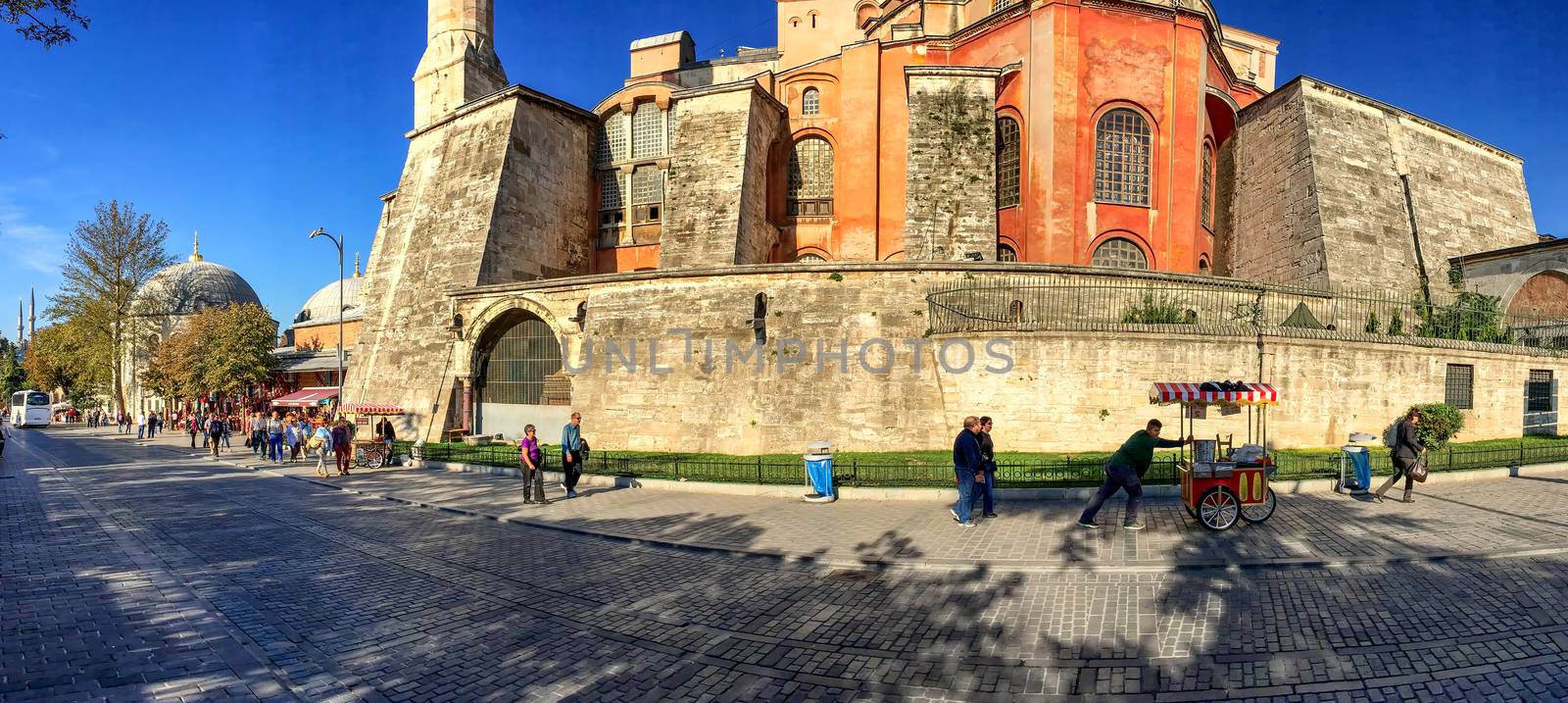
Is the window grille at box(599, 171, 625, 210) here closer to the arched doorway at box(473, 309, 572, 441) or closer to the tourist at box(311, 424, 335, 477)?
the arched doorway at box(473, 309, 572, 441)

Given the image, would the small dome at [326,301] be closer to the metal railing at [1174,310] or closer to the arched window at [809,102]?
the arched window at [809,102]

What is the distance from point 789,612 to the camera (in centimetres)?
616

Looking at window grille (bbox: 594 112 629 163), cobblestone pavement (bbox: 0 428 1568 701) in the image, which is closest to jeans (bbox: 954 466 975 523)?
cobblestone pavement (bbox: 0 428 1568 701)

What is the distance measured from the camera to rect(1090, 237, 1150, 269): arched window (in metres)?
21.4

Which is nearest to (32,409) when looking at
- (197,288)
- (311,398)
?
(197,288)

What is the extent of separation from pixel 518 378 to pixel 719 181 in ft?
30.7

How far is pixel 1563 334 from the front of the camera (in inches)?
709

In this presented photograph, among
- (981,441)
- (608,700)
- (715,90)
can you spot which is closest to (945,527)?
(981,441)

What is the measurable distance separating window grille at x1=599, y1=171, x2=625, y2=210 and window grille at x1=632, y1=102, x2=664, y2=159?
119cm

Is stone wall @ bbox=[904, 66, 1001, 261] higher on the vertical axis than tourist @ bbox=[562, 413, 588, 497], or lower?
higher

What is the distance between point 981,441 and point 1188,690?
16.6 feet

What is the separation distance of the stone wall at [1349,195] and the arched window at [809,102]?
16.4 meters

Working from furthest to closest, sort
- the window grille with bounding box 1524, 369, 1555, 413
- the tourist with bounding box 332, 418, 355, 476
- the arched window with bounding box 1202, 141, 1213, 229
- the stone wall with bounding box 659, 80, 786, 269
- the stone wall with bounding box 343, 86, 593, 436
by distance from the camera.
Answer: the arched window with bounding box 1202, 141, 1213, 229
the stone wall with bounding box 659, 80, 786, 269
the stone wall with bounding box 343, 86, 593, 436
the window grille with bounding box 1524, 369, 1555, 413
the tourist with bounding box 332, 418, 355, 476

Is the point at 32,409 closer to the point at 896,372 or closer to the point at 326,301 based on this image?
the point at 326,301
